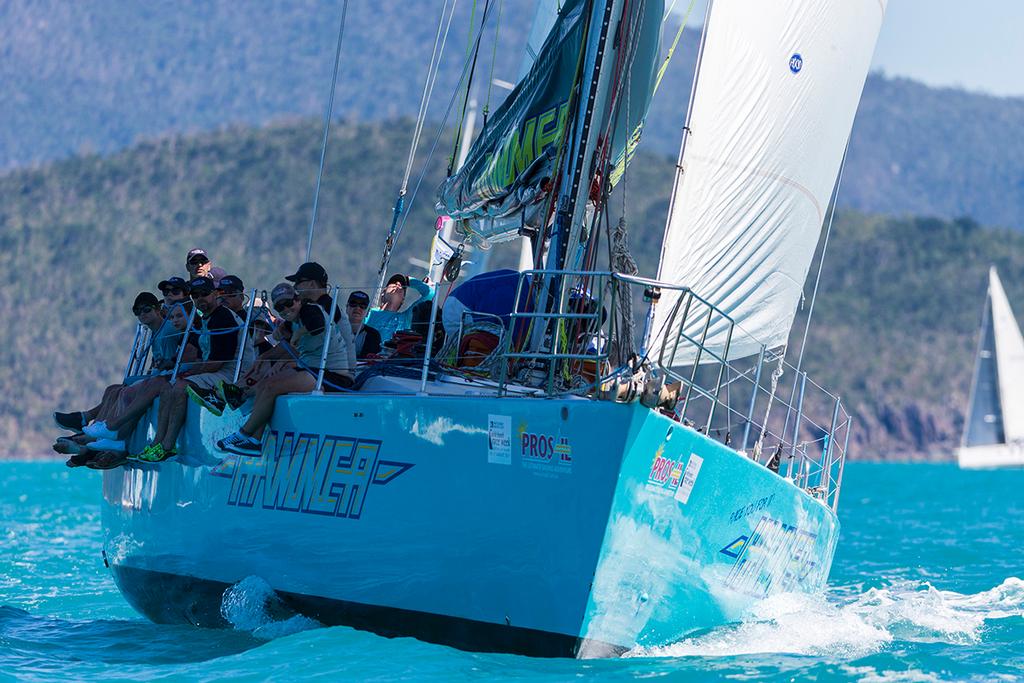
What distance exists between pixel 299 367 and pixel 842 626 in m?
3.43

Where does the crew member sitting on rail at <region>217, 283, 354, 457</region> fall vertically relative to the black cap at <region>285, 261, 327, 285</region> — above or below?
below

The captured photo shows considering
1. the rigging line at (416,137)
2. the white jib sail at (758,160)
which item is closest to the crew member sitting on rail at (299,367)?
the white jib sail at (758,160)

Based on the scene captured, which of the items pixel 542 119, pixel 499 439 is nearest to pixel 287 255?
pixel 542 119

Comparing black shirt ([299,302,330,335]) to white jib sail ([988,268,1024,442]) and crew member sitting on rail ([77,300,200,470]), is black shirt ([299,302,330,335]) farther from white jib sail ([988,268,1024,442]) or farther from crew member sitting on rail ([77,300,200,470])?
white jib sail ([988,268,1024,442])

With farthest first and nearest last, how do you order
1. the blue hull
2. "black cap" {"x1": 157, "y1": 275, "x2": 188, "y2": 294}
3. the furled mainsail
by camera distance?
"black cap" {"x1": 157, "y1": 275, "x2": 188, "y2": 294} → the furled mainsail → the blue hull

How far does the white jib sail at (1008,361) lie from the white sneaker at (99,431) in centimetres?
4141

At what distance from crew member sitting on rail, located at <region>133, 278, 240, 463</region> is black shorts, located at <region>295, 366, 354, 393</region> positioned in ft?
2.57

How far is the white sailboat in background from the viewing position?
4919 cm

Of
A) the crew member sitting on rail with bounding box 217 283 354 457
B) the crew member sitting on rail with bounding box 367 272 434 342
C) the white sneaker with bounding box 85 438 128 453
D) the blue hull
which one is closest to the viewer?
the blue hull

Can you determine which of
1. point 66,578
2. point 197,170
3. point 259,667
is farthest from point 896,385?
point 259,667

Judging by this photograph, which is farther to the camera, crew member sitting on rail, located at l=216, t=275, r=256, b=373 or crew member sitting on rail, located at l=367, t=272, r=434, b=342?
crew member sitting on rail, located at l=367, t=272, r=434, b=342

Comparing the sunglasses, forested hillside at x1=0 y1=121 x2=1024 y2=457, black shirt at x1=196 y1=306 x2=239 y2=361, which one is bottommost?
black shirt at x1=196 y1=306 x2=239 y2=361

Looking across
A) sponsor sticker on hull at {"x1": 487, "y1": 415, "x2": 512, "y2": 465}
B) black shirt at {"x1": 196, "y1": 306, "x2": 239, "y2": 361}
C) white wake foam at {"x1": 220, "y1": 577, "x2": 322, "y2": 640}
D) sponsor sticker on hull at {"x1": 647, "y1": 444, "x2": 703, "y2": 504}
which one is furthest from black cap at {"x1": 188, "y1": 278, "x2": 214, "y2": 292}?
sponsor sticker on hull at {"x1": 647, "y1": 444, "x2": 703, "y2": 504}

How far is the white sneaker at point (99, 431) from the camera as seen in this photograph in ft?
30.7
